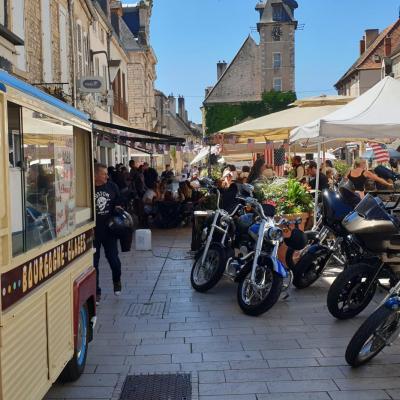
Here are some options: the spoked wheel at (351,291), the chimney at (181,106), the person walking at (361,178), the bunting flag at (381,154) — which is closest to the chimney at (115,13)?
the bunting flag at (381,154)

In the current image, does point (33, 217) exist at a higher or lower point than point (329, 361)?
higher

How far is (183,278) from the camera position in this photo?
315 inches

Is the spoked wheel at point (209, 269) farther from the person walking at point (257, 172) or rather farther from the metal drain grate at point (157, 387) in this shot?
the metal drain grate at point (157, 387)

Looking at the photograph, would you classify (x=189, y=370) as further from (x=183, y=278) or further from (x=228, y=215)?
(x=183, y=278)

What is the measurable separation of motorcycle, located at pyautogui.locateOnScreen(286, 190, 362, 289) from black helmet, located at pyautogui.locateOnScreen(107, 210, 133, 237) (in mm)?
A: 1872

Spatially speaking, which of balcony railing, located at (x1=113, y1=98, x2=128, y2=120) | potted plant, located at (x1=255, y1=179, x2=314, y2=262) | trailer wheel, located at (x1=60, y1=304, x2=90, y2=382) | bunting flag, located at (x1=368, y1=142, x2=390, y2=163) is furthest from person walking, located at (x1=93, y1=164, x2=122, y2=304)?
balcony railing, located at (x1=113, y1=98, x2=128, y2=120)

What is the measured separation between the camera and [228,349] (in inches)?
195

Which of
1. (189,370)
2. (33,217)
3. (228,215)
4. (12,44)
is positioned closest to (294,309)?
(228,215)

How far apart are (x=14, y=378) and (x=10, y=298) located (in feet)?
1.20

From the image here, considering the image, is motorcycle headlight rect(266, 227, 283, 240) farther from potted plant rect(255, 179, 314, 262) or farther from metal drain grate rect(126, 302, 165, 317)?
potted plant rect(255, 179, 314, 262)

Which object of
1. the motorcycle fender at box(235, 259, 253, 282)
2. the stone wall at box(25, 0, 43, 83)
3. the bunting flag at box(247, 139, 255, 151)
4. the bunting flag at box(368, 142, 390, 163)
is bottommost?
the motorcycle fender at box(235, 259, 253, 282)

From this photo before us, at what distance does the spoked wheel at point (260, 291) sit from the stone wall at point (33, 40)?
835cm

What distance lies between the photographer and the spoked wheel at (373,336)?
4113mm

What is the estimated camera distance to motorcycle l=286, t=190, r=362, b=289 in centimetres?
614
